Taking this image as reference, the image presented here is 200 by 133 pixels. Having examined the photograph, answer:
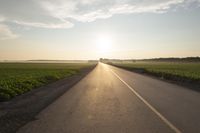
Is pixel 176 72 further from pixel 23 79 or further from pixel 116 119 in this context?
pixel 116 119

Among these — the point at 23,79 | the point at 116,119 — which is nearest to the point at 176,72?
the point at 23,79

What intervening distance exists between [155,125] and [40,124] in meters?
3.23

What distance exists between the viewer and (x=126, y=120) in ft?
29.5

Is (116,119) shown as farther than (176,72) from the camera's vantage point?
No

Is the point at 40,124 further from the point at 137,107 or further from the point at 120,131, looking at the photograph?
the point at 137,107

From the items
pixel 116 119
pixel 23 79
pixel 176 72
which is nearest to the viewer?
pixel 116 119

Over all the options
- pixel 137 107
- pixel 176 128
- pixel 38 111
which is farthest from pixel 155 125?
pixel 38 111

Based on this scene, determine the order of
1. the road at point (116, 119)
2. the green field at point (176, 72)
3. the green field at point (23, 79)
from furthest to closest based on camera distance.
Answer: the green field at point (176, 72) → the green field at point (23, 79) → the road at point (116, 119)

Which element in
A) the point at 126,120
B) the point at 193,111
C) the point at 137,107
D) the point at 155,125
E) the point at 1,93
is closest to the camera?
the point at 155,125

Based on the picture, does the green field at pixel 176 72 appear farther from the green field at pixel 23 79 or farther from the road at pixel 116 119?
the road at pixel 116 119

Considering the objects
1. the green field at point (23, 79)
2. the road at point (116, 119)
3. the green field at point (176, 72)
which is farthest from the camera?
the green field at point (176, 72)

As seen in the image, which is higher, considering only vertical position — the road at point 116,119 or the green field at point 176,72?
the road at point 116,119

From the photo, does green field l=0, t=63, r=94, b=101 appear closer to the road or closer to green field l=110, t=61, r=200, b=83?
the road

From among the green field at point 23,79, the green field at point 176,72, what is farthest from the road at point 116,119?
the green field at point 176,72
